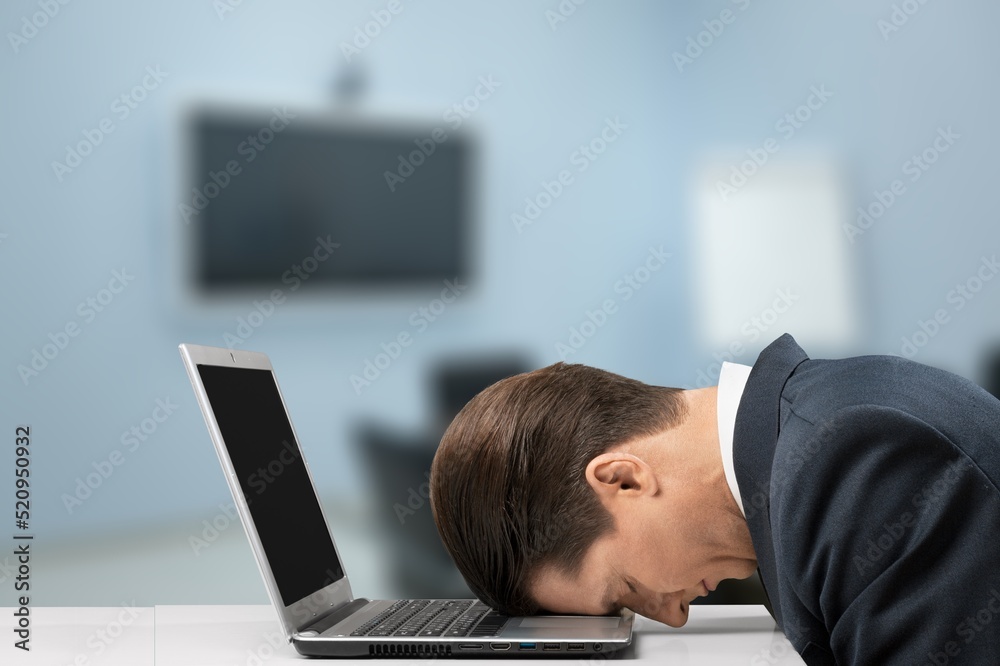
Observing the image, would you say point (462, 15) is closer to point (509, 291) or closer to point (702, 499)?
point (509, 291)

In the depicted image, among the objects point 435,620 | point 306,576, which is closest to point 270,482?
point 306,576

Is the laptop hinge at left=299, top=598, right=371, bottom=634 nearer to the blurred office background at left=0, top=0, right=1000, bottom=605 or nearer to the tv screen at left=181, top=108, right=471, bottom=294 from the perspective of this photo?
the blurred office background at left=0, top=0, right=1000, bottom=605

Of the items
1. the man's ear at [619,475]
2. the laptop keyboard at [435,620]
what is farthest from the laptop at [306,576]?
the man's ear at [619,475]

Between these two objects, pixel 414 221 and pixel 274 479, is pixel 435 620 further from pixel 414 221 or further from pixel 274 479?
pixel 414 221

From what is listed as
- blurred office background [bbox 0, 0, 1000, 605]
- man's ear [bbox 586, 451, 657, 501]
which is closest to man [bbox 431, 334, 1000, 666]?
man's ear [bbox 586, 451, 657, 501]

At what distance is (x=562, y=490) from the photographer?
113 centimetres

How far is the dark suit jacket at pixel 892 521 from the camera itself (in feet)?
2.92

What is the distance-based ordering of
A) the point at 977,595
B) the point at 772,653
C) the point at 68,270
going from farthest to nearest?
the point at 68,270
the point at 772,653
the point at 977,595

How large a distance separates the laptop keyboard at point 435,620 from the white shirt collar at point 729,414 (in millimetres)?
322

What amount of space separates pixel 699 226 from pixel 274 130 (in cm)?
96

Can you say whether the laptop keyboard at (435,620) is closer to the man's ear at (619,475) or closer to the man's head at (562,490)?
the man's head at (562,490)

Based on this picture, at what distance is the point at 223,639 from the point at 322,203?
1134 millimetres

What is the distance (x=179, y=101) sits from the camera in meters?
2.04

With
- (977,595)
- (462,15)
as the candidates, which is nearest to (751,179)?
(462,15)
